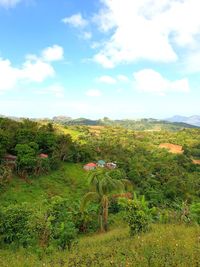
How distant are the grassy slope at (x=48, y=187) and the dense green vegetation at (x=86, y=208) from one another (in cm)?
12

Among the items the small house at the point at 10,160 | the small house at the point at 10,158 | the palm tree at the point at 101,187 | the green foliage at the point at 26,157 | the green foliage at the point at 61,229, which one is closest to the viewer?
the green foliage at the point at 61,229

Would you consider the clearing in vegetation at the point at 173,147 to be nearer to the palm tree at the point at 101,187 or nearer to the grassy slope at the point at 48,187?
the grassy slope at the point at 48,187

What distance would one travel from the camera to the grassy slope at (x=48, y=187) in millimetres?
38294

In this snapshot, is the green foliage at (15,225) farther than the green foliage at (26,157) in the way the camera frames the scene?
No

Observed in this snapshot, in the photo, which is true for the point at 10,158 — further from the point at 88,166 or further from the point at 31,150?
the point at 88,166

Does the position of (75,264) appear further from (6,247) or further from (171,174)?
(171,174)

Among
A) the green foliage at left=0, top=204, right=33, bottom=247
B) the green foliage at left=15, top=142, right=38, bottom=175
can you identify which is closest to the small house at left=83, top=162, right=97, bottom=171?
the green foliage at left=15, top=142, right=38, bottom=175

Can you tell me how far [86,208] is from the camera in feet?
106

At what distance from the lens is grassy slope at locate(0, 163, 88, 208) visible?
38294 millimetres

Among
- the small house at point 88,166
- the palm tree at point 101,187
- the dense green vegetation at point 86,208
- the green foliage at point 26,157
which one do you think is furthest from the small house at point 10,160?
the palm tree at point 101,187

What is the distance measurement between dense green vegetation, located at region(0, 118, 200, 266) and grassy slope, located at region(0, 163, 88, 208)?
115 mm

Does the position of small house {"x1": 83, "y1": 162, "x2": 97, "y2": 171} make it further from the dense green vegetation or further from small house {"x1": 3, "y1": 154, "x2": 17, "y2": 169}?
small house {"x1": 3, "y1": 154, "x2": 17, "y2": 169}

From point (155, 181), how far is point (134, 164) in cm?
778

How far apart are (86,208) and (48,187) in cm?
1218
